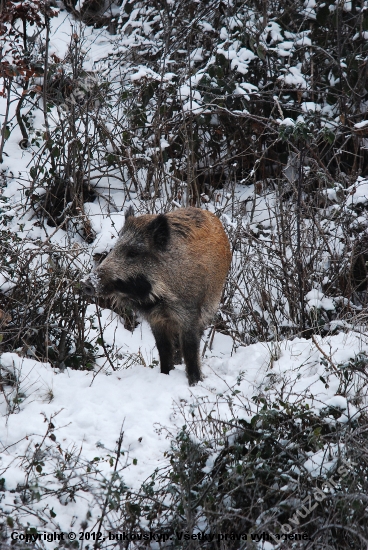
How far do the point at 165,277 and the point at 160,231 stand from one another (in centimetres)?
36

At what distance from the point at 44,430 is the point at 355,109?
6.31 metres

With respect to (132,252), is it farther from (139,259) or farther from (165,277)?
(165,277)

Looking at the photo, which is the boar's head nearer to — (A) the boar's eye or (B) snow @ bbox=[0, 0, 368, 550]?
(A) the boar's eye

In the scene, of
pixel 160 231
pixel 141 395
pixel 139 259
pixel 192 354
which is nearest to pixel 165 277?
pixel 139 259

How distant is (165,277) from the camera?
471 centimetres

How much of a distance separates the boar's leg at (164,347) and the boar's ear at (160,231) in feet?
2.36

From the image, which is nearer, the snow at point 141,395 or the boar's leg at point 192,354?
the snow at point 141,395

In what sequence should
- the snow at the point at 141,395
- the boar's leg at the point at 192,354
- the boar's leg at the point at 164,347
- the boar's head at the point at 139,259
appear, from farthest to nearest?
the boar's leg at the point at 164,347, the boar's leg at the point at 192,354, the boar's head at the point at 139,259, the snow at the point at 141,395

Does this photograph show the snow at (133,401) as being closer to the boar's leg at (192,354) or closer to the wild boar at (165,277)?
the boar's leg at (192,354)

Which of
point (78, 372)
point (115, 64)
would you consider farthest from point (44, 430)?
point (115, 64)

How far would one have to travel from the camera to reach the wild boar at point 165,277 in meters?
4.59

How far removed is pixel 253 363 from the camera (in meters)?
5.04

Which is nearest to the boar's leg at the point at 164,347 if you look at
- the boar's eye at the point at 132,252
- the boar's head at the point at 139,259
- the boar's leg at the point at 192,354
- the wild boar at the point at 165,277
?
the wild boar at the point at 165,277

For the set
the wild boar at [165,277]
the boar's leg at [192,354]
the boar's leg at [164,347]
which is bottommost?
the boar's leg at [192,354]
